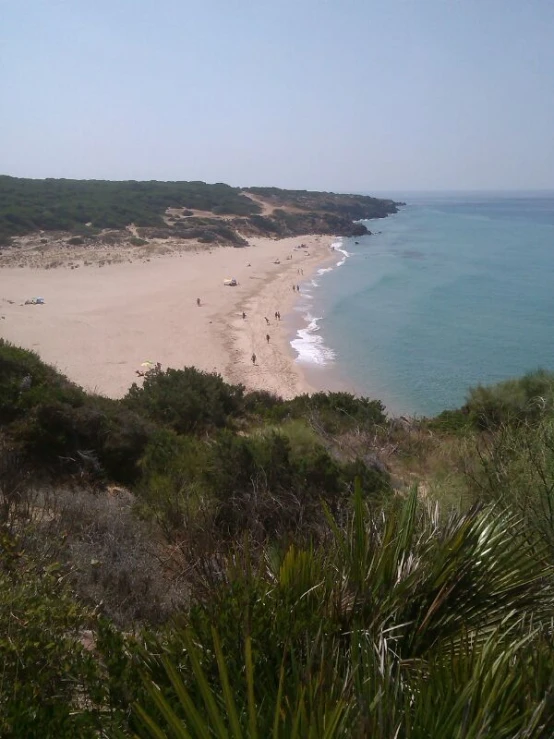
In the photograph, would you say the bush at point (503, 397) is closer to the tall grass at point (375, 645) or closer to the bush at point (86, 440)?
the bush at point (86, 440)

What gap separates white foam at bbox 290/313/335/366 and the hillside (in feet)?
81.1

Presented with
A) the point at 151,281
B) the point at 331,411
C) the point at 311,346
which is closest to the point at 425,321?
the point at 311,346

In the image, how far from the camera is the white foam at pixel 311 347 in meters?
22.1

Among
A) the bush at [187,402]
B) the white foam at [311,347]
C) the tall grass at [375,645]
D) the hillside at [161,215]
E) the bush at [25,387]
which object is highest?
the hillside at [161,215]

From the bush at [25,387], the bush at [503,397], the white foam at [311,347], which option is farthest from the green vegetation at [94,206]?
the bush at [503,397]

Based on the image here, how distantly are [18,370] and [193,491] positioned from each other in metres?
4.68

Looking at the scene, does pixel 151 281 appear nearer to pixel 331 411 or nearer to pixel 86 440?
pixel 331 411

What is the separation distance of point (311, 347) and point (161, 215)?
1607 inches

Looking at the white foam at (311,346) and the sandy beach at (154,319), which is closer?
the sandy beach at (154,319)

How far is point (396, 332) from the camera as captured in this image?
88.0 ft

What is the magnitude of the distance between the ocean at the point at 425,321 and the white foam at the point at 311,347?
43 mm

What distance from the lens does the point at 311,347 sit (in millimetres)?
23891

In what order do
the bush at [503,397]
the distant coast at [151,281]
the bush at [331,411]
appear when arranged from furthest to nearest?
the distant coast at [151,281] < the bush at [331,411] < the bush at [503,397]

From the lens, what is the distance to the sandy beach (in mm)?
19766
